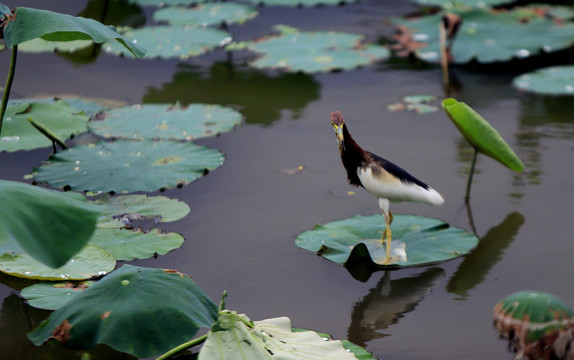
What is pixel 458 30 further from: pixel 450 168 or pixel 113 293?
pixel 113 293

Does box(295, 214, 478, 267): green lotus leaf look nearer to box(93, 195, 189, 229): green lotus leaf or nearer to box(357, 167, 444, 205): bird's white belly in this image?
box(357, 167, 444, 205): bird's white belly

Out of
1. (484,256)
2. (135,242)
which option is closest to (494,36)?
(484,256)

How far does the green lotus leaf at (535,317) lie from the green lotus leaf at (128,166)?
6.64 feet

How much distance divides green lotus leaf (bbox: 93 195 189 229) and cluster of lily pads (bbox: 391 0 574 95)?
2916 mm

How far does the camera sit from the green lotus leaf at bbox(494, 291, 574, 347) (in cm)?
232

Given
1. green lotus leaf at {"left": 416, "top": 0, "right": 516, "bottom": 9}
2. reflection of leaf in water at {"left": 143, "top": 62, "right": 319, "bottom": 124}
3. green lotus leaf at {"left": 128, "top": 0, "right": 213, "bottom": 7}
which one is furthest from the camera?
green lotus leaf at {"left": 128, "top": 0, "right": 213, "bottom": 7}

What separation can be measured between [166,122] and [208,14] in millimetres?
2476

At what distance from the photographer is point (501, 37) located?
6.20 meters

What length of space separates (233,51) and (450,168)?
2.76 metres

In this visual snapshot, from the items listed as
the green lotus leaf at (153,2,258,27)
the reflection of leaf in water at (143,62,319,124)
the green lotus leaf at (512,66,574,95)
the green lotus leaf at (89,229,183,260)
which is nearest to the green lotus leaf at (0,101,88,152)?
the reflection of leaf in water at (143,62,319,124)

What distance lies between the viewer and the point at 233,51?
649cm

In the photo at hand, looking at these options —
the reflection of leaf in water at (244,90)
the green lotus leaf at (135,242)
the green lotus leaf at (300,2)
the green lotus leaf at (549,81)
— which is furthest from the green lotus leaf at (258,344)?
the green lotus leaf at (300,2)

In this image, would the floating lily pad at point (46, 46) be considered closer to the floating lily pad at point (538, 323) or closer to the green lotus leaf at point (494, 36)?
the green lotus leaf at point (494, 36)

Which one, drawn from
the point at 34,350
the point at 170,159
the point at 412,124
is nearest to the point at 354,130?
the point at 412,124
